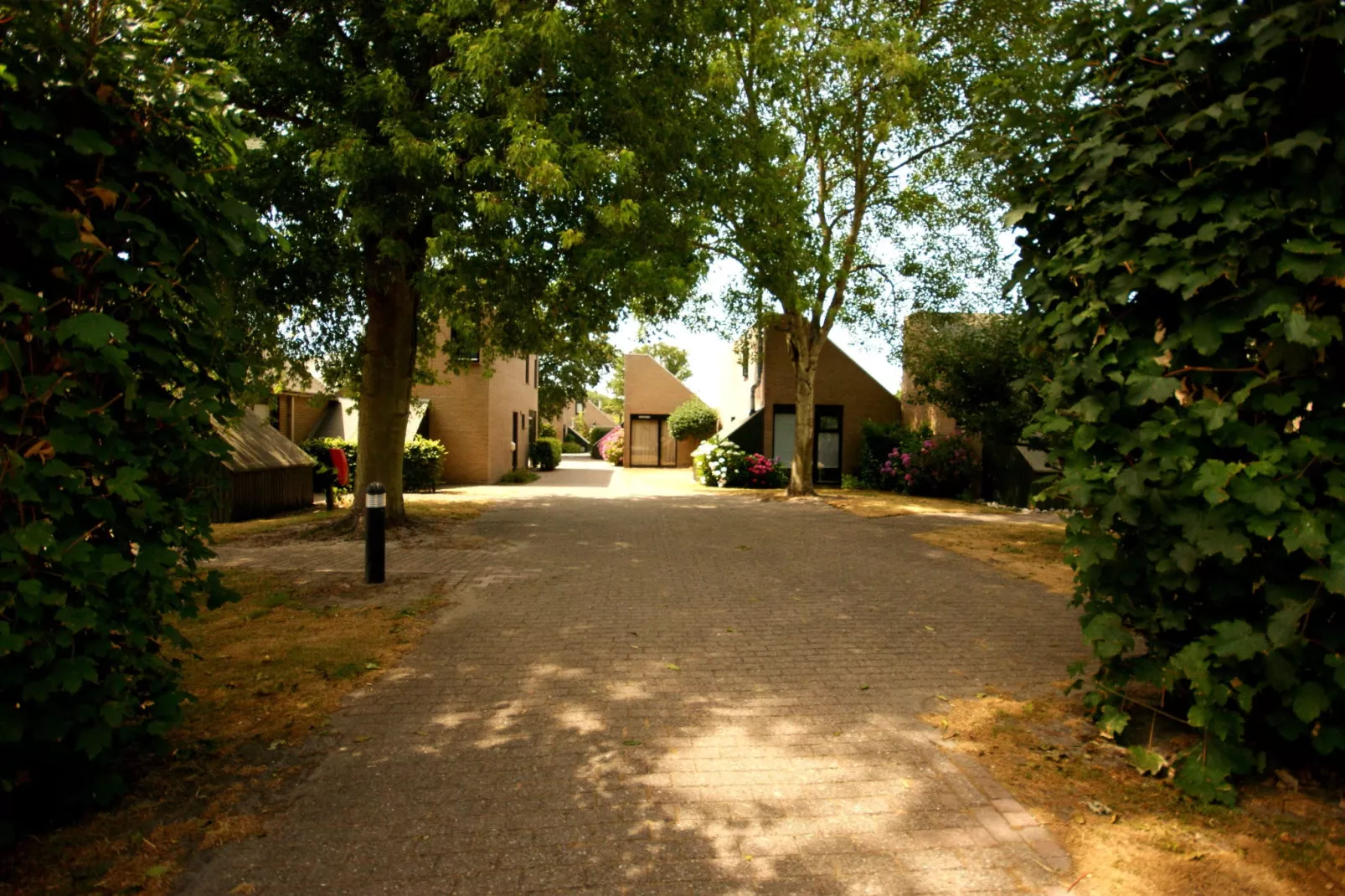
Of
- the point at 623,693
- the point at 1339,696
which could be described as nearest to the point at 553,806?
the point at 623,693

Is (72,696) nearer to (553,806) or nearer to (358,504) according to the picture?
(553,806)

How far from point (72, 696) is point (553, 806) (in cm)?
196

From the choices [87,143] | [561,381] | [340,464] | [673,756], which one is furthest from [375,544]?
[561,381]

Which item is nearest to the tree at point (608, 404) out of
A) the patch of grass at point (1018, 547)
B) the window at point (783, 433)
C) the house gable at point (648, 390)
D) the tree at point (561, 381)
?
the tree at point (561, 381)

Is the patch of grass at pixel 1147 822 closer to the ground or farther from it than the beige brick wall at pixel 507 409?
closer to the ground

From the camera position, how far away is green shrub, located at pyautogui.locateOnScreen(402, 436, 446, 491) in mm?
19406

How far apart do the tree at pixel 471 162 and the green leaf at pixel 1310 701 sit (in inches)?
293

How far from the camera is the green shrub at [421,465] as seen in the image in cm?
1941

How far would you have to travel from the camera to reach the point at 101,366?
2928 mm

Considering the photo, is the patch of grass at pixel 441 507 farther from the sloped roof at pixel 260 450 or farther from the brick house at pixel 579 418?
the brick house at pixel 579 418

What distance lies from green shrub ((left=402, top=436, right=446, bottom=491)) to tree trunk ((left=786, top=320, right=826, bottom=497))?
9378mm

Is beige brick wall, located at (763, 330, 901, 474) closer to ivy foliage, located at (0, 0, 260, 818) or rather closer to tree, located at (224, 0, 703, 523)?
tree, located at (224, 0, 703, 523)

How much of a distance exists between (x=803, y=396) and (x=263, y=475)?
12490mm

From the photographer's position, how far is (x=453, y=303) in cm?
1183
